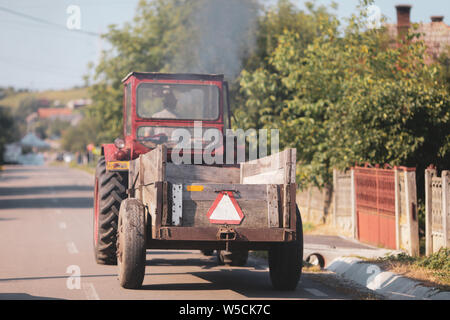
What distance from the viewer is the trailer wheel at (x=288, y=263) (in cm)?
938

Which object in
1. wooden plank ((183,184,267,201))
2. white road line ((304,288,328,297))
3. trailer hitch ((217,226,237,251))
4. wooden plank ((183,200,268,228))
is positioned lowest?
white road line ((304,288,328,297))

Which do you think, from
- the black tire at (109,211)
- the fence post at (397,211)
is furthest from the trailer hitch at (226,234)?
the fence post at (397,211)

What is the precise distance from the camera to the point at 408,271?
1064cm

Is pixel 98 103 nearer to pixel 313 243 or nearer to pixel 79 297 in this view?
pixel 313 243

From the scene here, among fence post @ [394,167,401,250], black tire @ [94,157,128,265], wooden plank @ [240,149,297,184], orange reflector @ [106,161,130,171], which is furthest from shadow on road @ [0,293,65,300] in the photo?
fence post @ [394,167,401,250]

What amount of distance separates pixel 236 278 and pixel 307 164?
388 inches

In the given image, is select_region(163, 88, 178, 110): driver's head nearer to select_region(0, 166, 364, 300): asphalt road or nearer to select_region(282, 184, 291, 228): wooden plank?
select_region(0, 166, 364, 300): asphalt road

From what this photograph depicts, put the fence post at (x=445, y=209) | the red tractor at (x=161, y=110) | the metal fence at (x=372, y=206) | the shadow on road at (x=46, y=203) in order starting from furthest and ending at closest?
the shadow on road at (x=46, y=203) < the metal fence at (x=372, y=206) < the red tractor at (x=161, y=110) < the fence post at (x=445, y=209)

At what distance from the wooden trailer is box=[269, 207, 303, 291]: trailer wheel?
0.20 m

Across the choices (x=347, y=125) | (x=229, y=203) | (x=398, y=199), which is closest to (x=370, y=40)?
(x=347, y=125)

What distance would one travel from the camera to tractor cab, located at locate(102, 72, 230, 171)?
12.1 metres

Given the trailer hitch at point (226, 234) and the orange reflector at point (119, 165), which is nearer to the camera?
the trailer hitch at point (226, 234)

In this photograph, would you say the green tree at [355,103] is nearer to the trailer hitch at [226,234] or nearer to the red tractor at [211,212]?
the red tractor at [211,212]

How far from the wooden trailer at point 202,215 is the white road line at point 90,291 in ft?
1.27
